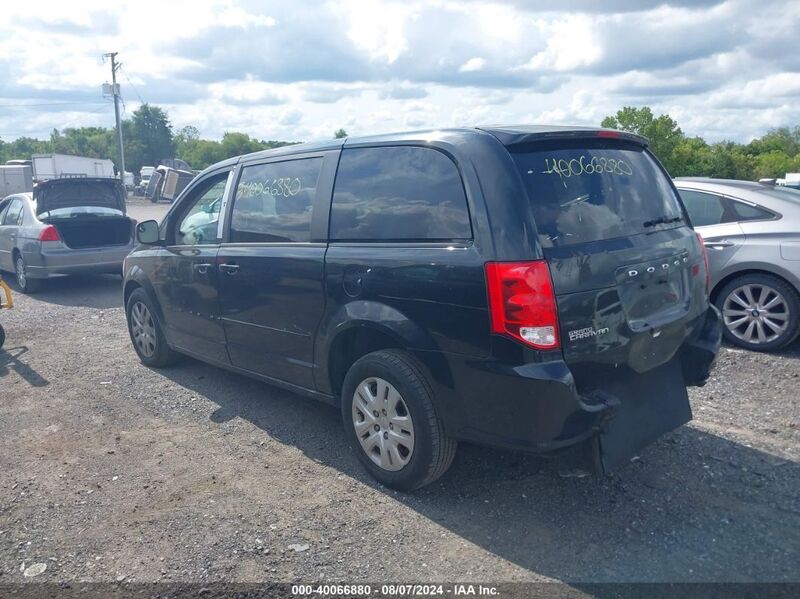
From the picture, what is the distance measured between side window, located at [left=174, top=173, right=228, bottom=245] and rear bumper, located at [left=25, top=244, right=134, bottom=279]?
17.9 feet

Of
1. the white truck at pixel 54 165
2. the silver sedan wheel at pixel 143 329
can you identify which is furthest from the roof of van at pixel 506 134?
the white truck at pixel 54 165

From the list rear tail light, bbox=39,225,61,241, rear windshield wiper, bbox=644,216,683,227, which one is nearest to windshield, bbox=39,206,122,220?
rear tail light, bbox=39,225,61,241

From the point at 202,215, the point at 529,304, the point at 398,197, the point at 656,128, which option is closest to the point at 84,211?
the point at 202,215

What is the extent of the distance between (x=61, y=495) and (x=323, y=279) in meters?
1.97

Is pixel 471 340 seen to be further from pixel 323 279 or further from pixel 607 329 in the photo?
pixel 323 279

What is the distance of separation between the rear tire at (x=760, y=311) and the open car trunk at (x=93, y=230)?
28.1 ft

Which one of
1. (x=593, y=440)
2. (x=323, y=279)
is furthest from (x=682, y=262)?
(x=323, y=279)

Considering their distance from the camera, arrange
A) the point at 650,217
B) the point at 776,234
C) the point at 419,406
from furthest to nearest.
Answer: the point at 776,234 → the point at 650,217 → the point at 419,406

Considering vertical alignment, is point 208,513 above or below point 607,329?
below

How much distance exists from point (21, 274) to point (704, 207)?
31.9 feet

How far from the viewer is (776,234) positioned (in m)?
6.57

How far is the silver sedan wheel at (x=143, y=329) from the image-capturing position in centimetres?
651

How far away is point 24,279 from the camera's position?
36.7 ft

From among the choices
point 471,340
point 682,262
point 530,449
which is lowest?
point 530,449
